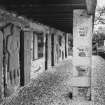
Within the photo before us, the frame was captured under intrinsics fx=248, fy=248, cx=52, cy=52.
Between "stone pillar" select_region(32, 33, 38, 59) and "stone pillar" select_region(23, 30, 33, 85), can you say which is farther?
"stone pillar" select_region(32, 33, 38, 59)

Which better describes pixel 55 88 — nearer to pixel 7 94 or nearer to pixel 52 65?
pixel 7 94

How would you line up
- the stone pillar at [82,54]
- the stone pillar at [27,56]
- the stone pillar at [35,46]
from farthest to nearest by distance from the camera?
the stone pillar at [35,46]
the stone pillar at [27,56]
the stone pillar at [82,54]

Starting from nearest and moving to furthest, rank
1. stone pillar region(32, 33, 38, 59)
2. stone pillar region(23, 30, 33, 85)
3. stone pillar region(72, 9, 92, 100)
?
stone pillar region(72, 9, 92, 100) < stone pillar region(23, 30, 33, 85) < stone pillar region(32, 33, 38, 59)

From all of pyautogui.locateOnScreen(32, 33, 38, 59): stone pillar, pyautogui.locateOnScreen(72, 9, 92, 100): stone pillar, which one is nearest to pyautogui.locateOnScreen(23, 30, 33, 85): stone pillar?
pyautogui.locateOnScreen(32, 33, 38, 59): stone pillar

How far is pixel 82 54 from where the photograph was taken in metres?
9.90

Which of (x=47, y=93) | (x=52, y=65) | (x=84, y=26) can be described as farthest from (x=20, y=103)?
(x=52, y=65)

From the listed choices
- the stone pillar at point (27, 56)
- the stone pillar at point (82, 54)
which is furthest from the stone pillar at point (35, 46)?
the stone pillar at point (82, 54)

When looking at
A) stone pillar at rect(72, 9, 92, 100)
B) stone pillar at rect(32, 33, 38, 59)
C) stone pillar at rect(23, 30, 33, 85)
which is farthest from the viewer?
stone pillar at rect(32, 33, 38, 59)

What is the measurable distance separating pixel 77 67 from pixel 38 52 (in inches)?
311

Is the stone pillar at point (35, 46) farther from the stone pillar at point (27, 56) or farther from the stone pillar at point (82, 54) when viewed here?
the stone pillar at point (82, 54)

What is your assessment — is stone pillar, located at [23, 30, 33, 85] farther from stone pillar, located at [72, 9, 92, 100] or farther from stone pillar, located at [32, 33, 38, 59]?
stone pillar, located at [72, 9, 92, 100]

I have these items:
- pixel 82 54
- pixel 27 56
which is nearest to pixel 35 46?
pixel 27 56

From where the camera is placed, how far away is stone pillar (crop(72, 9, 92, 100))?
9.88m

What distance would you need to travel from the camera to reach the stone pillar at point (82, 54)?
9883mm
